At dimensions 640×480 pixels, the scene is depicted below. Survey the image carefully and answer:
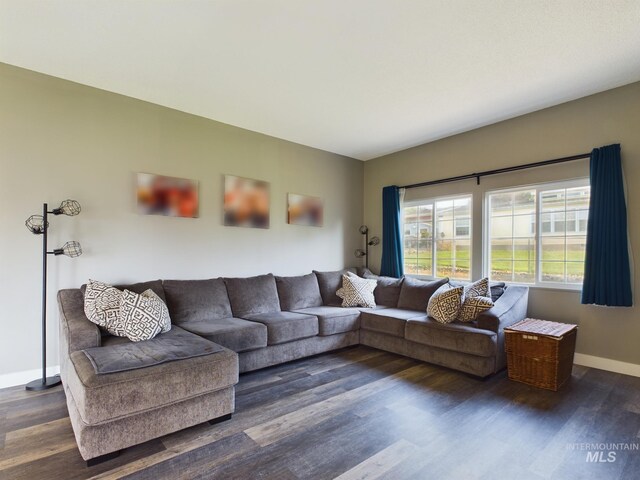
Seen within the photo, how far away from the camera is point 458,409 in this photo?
8.34ft

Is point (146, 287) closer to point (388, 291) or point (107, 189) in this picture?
point (107, 189)

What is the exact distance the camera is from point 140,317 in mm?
2629

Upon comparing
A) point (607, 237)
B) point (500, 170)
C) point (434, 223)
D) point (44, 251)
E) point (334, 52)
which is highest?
point (334, 52)

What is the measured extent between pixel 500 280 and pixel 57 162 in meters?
4.87

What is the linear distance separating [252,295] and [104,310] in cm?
155

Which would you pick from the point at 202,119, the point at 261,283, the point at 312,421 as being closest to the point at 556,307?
the point at 312,421

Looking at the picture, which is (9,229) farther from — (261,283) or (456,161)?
(456,161)

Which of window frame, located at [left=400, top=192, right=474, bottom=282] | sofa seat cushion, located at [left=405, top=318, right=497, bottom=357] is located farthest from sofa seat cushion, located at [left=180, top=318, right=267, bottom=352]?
window frame, located at [left=400, top=192, right=474, bottom=282]

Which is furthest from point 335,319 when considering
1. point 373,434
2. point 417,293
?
point 373,434

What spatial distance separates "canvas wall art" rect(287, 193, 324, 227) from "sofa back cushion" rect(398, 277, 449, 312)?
161cm

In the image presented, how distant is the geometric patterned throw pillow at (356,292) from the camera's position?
14.5ft

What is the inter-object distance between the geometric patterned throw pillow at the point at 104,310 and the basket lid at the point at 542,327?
3.37m

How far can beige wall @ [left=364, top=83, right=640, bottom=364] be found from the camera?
10.4 feet

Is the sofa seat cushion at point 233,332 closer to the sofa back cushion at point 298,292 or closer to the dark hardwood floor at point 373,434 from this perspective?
the dark hardwood floor at point 373,434
